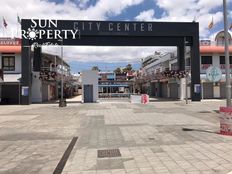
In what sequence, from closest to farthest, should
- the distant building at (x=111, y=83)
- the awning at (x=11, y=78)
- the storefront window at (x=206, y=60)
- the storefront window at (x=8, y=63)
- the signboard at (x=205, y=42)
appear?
the awning at (x=11, y=78)
the storefront window at (x=8, y=63)
the signboard at (x=205, y=42)
the storefront window at (x=206, y=60)
the distant building at (x=111, y=83)

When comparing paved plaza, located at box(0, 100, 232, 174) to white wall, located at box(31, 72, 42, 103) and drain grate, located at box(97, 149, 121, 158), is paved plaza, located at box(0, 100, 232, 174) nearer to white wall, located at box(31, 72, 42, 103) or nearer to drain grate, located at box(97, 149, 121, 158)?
drain grate, located at box(97, 149, 121, 158)

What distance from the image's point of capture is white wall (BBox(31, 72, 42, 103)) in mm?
40688

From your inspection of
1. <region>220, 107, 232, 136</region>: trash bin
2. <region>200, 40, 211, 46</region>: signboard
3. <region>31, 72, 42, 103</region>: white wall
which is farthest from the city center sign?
<region>220, 107, 232, 136</region>: trash bin

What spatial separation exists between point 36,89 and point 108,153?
33.2 metres

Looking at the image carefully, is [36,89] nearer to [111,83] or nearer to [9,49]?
[9,49]

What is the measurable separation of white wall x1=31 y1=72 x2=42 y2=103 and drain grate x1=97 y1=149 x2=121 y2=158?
32.1m

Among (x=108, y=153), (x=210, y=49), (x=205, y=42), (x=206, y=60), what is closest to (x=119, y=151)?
(x=108, y=153)

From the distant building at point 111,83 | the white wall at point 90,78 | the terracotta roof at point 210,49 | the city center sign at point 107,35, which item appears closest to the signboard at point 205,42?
the terracotta roof at point 210,49

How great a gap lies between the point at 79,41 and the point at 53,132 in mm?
25016

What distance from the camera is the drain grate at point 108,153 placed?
9.38 metres

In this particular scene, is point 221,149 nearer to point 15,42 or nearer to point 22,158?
point 22,158

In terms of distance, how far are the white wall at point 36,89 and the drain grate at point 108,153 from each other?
1262 inches

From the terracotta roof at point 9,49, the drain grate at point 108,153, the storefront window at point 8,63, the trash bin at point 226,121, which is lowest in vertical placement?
the drain grate at point 108,153

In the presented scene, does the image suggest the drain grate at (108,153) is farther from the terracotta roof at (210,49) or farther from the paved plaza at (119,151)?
the terracotta roof at (210,49)
